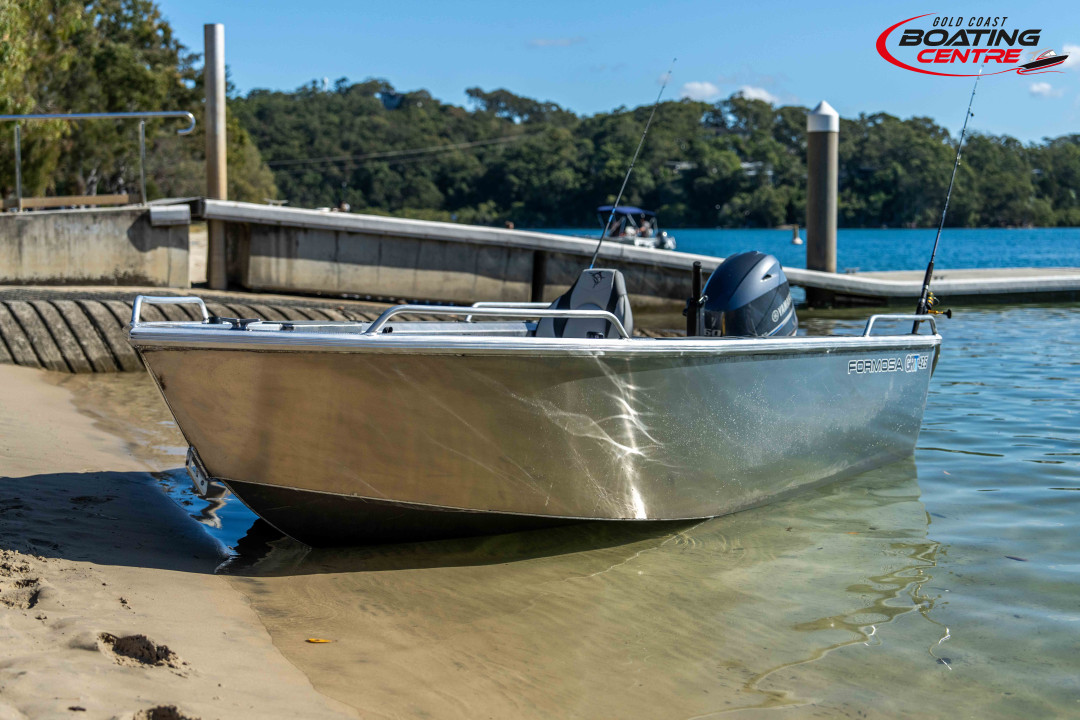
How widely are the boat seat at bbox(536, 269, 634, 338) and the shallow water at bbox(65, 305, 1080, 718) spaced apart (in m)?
1.08

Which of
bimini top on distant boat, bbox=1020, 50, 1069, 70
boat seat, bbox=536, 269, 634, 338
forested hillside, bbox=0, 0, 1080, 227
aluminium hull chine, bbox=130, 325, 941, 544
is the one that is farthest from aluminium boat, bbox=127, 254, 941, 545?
forested hillside, bbox=0, 0, 1080, 227

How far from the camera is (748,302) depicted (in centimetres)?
547

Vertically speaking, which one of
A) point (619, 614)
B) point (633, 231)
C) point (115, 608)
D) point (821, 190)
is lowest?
point (619, 614)

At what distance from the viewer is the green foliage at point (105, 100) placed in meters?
23.3

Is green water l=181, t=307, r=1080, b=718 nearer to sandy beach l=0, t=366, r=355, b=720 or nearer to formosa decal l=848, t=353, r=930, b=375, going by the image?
A: sandy beach l=0, t=366, r=355, b=720

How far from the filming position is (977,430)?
7305mm

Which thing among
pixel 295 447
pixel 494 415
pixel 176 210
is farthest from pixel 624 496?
pixel 176 210

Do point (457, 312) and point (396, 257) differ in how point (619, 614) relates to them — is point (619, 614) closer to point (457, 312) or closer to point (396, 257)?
point (457, 312)

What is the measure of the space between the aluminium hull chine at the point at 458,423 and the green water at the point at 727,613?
291mm

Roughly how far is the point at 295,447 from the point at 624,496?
4.89 ft

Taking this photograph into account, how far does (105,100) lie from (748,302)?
37.4m

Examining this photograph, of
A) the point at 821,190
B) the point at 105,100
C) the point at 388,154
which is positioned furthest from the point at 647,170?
the point at 821,190

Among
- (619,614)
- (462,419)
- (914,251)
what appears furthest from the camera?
(914,251)

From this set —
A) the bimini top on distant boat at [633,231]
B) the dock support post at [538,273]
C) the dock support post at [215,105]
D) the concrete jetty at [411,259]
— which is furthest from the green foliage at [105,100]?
the bimini top on distant boat at [633,231]
